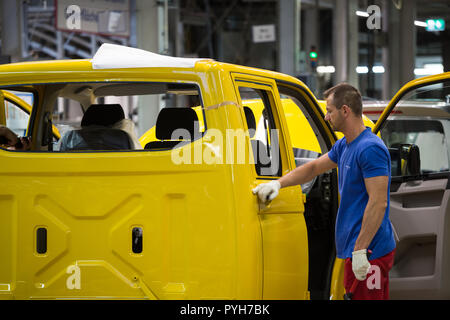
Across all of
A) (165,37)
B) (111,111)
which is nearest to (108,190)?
(111,111)

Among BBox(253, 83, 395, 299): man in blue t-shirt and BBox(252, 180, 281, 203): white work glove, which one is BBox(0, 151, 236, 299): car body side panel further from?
BBox(253, 83, 395, 299): man in blue t-shirt

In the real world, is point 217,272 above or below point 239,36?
below

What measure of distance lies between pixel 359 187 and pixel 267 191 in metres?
0.60

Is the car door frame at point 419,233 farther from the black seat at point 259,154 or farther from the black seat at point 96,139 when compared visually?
the black seat at point 96,139

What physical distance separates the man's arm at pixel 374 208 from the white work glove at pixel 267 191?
20.0 inches

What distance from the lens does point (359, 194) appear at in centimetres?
397

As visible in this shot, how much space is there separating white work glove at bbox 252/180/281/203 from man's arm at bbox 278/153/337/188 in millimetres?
215

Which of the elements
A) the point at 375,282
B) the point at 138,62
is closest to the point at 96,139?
the point at 138,62

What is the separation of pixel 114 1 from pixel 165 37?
1.40m

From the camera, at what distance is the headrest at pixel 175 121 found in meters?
4.33

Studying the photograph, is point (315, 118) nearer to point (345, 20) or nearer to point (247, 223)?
point (247, 223)

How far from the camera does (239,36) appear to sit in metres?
38.7

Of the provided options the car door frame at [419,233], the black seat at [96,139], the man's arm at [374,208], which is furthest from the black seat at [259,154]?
the car door frame at [419,233]

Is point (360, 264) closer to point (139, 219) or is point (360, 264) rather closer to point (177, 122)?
point (139, 219)
